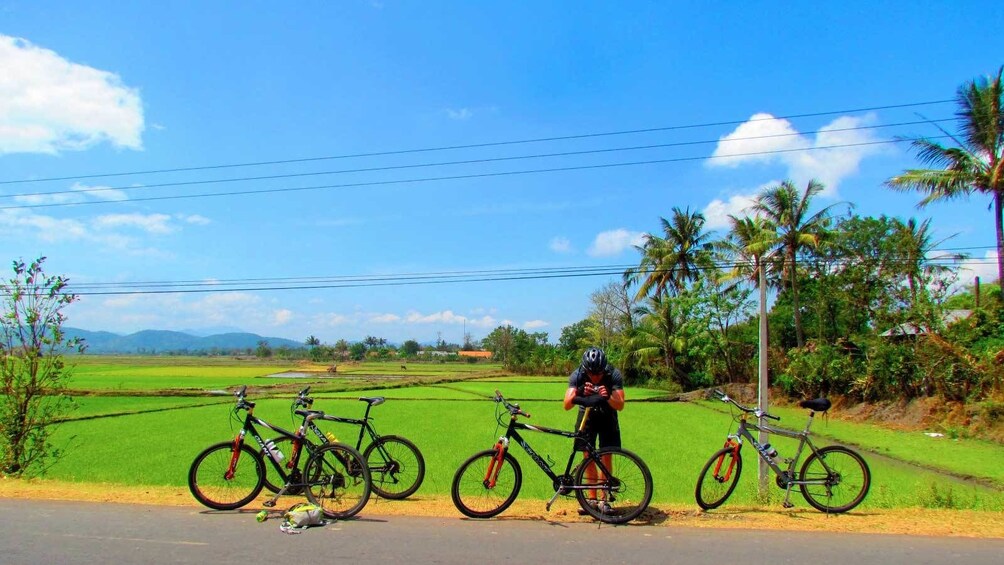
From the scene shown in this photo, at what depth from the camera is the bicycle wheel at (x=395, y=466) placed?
6.14m

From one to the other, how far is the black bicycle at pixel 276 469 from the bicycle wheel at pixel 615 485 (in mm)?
2050

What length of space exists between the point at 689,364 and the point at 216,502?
35.0 m

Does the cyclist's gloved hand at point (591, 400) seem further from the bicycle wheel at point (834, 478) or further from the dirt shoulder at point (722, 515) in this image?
the bicycle wheel at point (834, 478)

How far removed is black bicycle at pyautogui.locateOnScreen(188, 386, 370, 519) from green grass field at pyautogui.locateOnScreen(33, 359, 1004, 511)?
948 mm

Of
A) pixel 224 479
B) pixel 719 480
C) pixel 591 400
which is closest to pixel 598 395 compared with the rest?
pixel 591 400

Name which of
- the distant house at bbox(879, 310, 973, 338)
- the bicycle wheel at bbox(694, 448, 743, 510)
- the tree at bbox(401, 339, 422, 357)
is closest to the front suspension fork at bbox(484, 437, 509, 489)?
the bicycle wheel at bbox(694, 448, 743, 510)

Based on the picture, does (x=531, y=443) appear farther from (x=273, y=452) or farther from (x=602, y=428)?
(x=273, y=452)

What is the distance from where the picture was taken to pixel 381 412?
905 inches

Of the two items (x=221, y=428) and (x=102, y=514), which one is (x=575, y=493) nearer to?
(x=102, y=514)

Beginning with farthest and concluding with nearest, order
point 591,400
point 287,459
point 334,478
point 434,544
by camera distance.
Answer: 1. point 287,459
2. point 334,478
3. point 591,400
4. point 434,544

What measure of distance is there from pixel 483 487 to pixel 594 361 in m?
1.55

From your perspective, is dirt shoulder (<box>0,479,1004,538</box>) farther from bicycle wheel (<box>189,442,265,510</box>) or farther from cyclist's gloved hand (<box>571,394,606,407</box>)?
cyclist's gloved hand (<box>571,394,606,407</box>)

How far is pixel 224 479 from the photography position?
5707 mm

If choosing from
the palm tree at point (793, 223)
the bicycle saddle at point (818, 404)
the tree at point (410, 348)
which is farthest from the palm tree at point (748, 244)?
the tree at point (410, 348)
